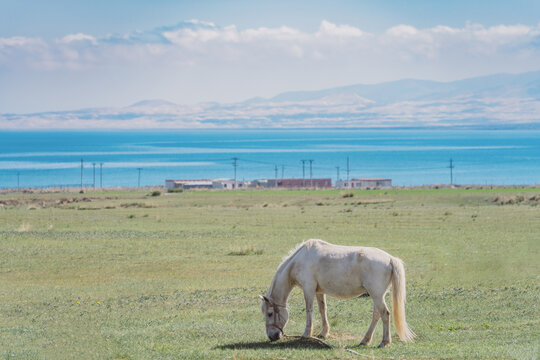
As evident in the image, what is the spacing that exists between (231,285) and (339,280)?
11.0 metres

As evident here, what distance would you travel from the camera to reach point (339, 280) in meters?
13.7

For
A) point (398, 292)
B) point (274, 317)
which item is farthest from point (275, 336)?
point (398, 292)

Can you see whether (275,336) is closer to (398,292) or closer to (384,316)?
(384,316)

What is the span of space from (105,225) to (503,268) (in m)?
29.9

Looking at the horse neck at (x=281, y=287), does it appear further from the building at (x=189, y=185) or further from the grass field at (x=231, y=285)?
the building at (x=189, y=185)

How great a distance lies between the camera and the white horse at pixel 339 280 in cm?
1342

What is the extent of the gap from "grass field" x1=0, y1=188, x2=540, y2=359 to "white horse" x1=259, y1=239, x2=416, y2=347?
48cm

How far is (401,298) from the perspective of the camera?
1341 centimetres

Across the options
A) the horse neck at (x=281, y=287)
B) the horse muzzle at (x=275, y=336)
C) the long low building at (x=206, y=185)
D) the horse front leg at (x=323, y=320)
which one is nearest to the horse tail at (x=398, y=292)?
the horse front leg at (x=323, y=320)

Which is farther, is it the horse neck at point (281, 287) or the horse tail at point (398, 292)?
the horse neck at point (281, 287)

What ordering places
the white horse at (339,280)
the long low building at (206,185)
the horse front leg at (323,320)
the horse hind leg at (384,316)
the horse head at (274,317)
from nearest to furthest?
the horse hind leg at (384,316)
the white horse at (339,280)
the horse head at (274,317)
the horse front leg at (323,320)
the long low building at (206,185)

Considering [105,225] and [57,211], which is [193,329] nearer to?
[105,225]

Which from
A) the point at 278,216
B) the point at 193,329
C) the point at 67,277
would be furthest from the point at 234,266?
the point at 278,216

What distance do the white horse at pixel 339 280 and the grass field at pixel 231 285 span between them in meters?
0.48
